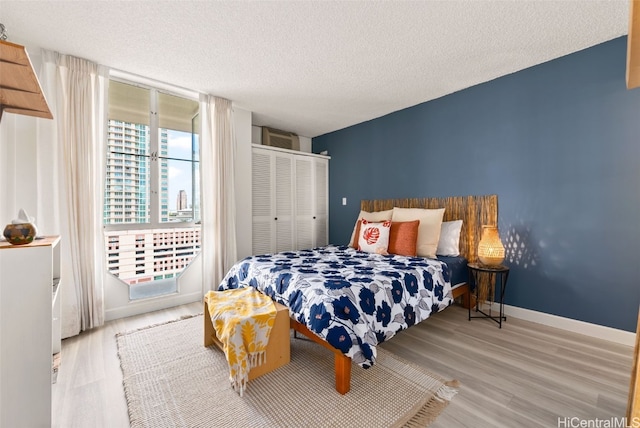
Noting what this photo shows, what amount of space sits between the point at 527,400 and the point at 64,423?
248 centimetres

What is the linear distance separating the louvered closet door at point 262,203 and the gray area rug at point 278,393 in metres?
1.93

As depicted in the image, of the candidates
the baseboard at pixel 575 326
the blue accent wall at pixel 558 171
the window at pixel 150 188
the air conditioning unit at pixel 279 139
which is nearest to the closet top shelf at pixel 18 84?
the window at pixel 150 188

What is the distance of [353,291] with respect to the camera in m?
1.79

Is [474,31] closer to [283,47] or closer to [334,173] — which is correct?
[283,47]

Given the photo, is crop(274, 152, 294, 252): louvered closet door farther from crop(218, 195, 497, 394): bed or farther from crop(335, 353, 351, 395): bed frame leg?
crop(335, 353, 351, 395): bed frame leg

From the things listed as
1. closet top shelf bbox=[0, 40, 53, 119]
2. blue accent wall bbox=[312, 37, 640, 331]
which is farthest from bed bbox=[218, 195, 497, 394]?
closet top shelf bbox=[0, 40, 53, 119]

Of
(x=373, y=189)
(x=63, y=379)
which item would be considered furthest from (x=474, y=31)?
(x=63, y=379)

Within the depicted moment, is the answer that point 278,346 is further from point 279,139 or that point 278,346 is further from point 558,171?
point 279,139

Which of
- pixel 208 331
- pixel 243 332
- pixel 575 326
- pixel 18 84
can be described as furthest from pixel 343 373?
pixel 18 84

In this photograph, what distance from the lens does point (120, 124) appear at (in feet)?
9.16

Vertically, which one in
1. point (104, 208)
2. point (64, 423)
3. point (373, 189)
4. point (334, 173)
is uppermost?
point (334, 173)

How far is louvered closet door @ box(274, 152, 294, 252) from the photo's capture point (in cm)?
412

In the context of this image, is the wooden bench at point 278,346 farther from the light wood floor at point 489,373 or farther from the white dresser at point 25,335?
the white dresser at point 25,335

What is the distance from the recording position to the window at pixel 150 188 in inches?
109
